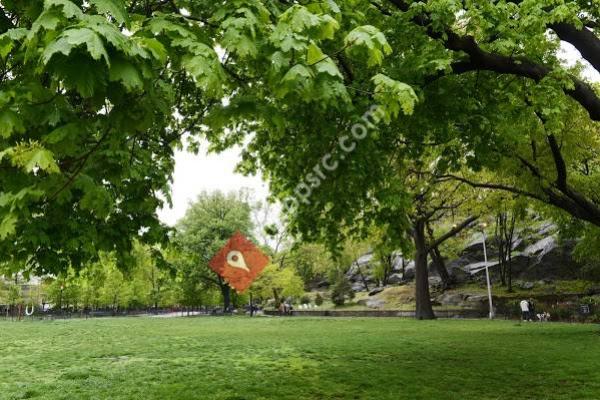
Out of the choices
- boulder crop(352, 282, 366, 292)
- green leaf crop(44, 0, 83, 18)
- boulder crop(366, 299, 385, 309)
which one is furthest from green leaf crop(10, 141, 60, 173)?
boulder crop(352, 282, 366, 292)

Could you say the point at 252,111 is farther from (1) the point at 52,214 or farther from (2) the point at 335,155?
(2) the point at 335,155

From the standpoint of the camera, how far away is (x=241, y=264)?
5378 centimetres

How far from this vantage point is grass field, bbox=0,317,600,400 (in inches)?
361

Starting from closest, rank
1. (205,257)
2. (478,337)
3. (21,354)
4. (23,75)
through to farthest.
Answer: (23,75) < (21,354) < (478,337) < (205,257)

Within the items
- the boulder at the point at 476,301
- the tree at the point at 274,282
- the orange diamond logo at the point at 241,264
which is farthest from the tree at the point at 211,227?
the boulder at the point at 476,301

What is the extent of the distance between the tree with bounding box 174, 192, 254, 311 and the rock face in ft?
64.5

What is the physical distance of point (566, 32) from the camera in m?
11.6

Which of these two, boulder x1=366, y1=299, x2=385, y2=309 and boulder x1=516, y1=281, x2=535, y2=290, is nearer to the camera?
boulder x1=516, y1=281, x2=535, y2=290

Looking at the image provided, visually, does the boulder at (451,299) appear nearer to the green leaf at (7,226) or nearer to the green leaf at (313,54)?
the green leaf at (313,54)

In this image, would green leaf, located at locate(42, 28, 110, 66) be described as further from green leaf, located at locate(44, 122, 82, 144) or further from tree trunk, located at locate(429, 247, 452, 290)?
tree trunk, located at locate(429, 247, 452, 290)

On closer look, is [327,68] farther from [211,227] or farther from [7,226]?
[211,227]

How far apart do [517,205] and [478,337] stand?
6.21 m

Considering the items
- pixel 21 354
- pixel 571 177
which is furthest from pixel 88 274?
pixel 571 177

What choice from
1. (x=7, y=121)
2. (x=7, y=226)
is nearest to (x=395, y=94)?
(x=7, y=121)
